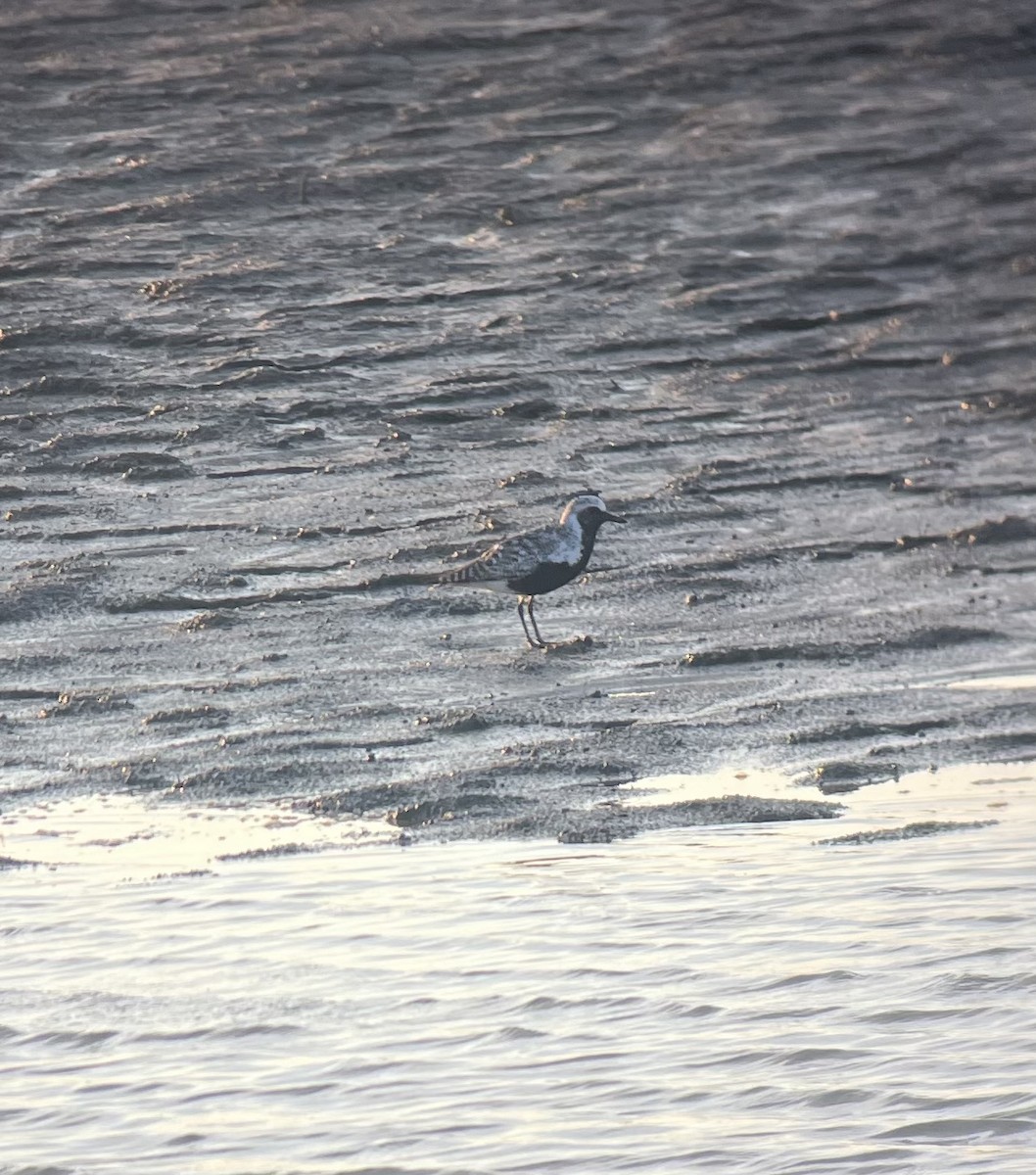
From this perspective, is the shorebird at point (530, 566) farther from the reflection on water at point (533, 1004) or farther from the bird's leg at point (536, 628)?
the reflection on water at point (533, 1004)

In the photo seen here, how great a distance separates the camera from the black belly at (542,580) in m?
10.3

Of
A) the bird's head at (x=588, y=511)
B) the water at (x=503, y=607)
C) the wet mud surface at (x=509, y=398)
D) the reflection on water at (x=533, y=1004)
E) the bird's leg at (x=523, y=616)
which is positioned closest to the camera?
the reflection on water at (x=533, y=1004)

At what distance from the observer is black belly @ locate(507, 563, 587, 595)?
10328mm

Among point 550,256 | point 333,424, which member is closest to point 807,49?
point 550,256

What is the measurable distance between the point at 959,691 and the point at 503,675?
6.21 feet

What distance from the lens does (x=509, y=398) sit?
1391 cm

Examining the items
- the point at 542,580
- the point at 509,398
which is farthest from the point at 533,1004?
the point at 509,398

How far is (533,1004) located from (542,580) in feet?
14.1

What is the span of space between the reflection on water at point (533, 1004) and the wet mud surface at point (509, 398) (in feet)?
1.86

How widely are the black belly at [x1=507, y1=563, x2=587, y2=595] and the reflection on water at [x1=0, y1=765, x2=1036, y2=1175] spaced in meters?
2.87

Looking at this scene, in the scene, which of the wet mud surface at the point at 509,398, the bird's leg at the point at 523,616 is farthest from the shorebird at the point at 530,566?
the wet mud surface at the point at 509,398

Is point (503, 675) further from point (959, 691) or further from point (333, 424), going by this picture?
point (333, 424)

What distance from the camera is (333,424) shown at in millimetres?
13555

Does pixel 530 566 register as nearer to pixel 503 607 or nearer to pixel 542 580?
pixel 542 580
